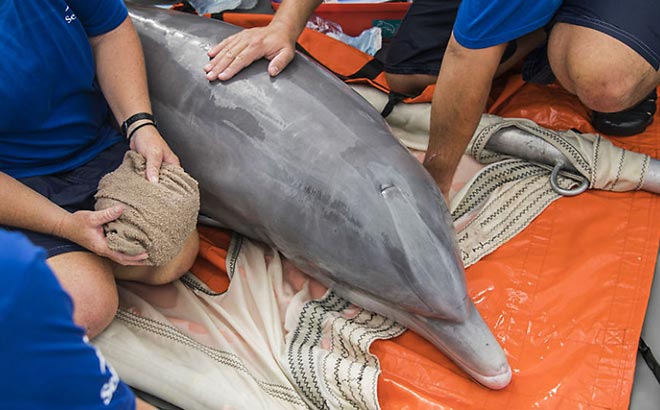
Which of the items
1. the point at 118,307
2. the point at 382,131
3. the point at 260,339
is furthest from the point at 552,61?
the point at 118,307

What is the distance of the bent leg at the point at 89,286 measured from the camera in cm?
158

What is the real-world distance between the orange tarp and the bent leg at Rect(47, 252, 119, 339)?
1.09 feet

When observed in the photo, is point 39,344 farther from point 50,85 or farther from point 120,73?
point 120,73

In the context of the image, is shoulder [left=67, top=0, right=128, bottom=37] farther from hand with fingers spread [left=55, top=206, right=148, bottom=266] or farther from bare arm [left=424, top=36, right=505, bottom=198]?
bare arm [left=424, top=36, right=505, bottom=198]

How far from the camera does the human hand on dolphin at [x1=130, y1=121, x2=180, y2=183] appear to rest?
1638 millimetres

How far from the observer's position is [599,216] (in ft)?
6.48

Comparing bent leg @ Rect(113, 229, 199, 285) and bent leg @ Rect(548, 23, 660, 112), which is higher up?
bent leg @ Rect(548, 23, 660, 112)

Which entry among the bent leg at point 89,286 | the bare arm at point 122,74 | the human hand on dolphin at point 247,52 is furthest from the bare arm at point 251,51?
the bent leg at point 89,286

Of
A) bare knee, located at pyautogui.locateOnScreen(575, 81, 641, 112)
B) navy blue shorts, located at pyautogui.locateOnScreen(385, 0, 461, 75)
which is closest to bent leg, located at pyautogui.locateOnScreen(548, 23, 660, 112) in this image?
bare knee, located at pyautogui.locateOnScreen(575, 81, 641, 112)

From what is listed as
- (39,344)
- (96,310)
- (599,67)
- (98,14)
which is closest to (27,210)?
(96,310)

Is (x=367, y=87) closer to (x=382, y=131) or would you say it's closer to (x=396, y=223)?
(x=382, y=131)

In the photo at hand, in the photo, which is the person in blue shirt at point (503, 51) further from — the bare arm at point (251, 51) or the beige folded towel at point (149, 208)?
the beige folded towel at point (149, 208)

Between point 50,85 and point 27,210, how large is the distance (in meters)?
0.30

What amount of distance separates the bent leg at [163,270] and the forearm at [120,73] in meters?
0.37
